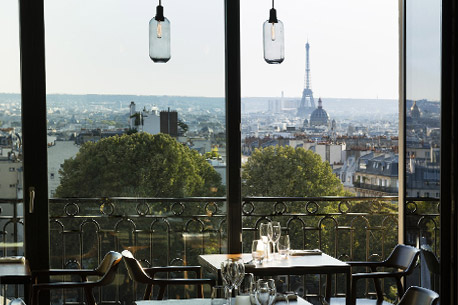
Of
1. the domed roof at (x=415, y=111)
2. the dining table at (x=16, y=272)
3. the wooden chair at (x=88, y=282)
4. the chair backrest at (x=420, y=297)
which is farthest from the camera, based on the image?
the domed roof at (x=415, y=111)

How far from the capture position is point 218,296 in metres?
3.07

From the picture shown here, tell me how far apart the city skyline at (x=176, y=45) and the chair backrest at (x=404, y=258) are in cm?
176

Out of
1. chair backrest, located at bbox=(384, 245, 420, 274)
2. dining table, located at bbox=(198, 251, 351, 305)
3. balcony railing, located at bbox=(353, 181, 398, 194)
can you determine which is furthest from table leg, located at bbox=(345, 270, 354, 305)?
balcony railing, located at bbox=(353, 181, 398, 194)

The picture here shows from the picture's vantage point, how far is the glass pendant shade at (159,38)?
4.81 metres

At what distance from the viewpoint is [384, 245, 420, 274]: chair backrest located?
4.84 m

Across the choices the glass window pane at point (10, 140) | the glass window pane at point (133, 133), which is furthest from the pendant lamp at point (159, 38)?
the glass window pane at point (10, 140)

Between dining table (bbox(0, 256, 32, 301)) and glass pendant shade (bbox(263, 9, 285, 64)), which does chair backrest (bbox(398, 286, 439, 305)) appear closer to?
glass pendant shade (bbox(263, 9, 285, 64))

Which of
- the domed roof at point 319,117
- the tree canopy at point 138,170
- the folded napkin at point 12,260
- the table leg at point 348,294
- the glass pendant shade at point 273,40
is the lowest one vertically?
the table leg at point 348,294

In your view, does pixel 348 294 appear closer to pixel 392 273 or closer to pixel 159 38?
pixel 392 273

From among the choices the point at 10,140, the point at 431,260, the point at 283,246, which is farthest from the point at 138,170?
the point at 431,260

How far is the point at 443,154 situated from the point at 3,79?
3149 mm

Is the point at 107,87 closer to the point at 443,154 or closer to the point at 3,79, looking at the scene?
the point at 3,79

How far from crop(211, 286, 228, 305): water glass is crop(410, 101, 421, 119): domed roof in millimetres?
2572

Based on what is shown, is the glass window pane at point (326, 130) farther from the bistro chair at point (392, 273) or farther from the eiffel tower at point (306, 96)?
the bistro chair at point (392, 273)
